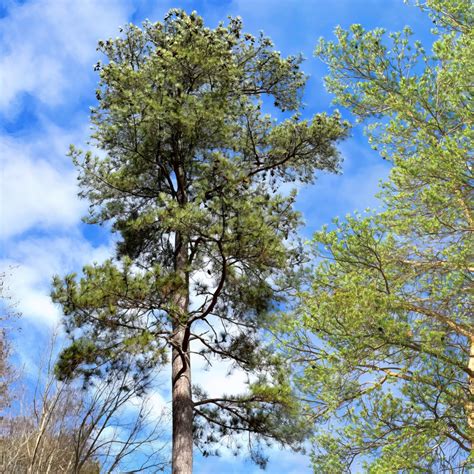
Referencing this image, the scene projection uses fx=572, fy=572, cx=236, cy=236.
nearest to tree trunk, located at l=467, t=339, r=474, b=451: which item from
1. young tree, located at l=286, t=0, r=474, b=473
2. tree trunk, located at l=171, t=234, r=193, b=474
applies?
young tree, located at l=286, t=0, r=474, b=473

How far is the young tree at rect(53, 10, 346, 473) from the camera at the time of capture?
Result: 7078mm

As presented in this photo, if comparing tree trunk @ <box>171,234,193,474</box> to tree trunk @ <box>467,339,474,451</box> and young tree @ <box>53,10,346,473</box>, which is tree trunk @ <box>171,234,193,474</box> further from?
tree trunk @ <box>467,339,474,451</box>

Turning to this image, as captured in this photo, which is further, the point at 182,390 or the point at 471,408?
the point at 182,390

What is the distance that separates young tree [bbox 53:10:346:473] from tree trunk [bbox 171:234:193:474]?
0.07 feet

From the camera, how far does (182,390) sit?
7680mm

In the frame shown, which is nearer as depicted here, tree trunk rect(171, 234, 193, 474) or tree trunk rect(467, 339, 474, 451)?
tree trunk rect(467, 339, 474, 451)

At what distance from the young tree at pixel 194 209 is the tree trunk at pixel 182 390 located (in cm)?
2

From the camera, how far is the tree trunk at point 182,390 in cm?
723

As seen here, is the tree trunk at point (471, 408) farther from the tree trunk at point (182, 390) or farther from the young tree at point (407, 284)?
the tree trunk at point (182, 390)

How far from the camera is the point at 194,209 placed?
7078mm

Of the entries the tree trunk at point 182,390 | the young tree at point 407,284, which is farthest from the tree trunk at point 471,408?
the tree trunk at point 182,390

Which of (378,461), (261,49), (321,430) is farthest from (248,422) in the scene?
(261,49)

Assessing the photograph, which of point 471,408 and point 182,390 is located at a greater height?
point 471,408

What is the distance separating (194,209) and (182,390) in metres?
2.48
